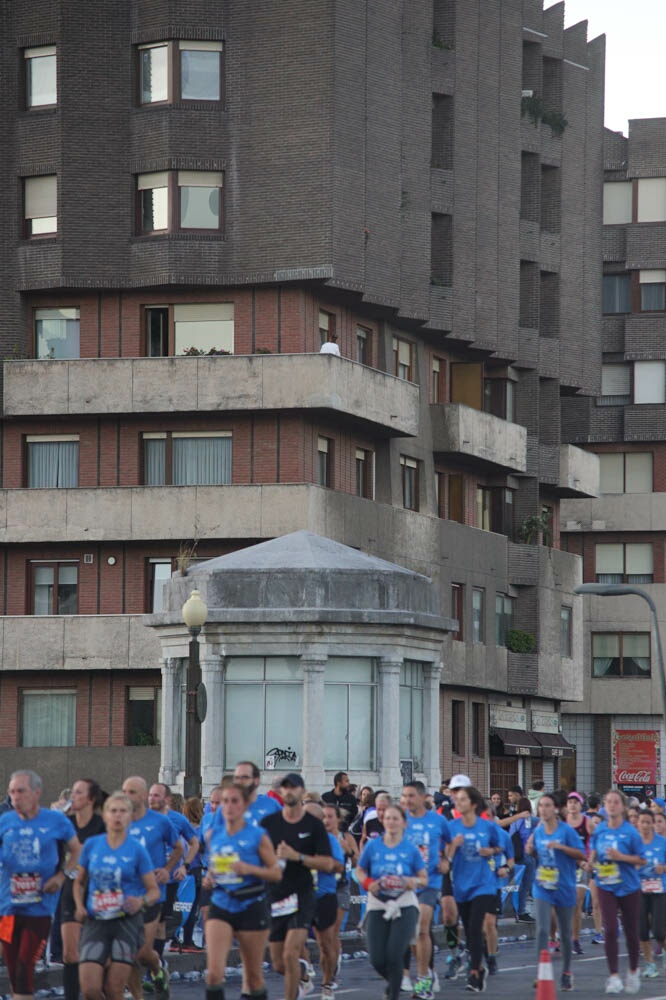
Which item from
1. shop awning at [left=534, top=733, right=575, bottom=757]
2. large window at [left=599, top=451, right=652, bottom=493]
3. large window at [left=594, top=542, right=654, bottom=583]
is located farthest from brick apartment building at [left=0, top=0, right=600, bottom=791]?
large window at [left=599, top=451, right=652, bottom=493]

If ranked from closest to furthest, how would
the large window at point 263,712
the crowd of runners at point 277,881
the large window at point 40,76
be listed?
the crowd of runners at point 277,881, the large window at point 263,712, the large window at point 40,76

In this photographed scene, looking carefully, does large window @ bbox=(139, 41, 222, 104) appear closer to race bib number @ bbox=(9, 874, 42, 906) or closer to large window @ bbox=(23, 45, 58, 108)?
large window @ bbox=(23, 45, 58, 108)

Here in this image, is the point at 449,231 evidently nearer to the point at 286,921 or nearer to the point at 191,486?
the point at 191,486

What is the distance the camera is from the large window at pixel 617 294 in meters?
79.6

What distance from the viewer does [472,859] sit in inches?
864

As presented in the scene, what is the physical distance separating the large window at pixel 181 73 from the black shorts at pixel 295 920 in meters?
40.9

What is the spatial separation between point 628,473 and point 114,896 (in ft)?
211

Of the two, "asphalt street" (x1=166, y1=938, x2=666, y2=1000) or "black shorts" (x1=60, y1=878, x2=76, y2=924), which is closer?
"black shorts" (x1=60, y1=878, x2=76, y2=924)

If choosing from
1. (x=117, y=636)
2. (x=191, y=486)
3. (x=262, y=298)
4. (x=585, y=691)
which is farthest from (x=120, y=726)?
(x=585, y=691)

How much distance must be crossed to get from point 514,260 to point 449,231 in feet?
13.7

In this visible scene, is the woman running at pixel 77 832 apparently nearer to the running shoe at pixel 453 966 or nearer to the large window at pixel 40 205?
the running shoe at pixel 453 966

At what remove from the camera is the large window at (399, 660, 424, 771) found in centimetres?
4088

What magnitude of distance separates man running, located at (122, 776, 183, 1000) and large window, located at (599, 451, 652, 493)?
60.6 m

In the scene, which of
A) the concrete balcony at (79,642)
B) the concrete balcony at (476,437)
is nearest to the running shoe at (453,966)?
the concrete balcony at (79,642)
